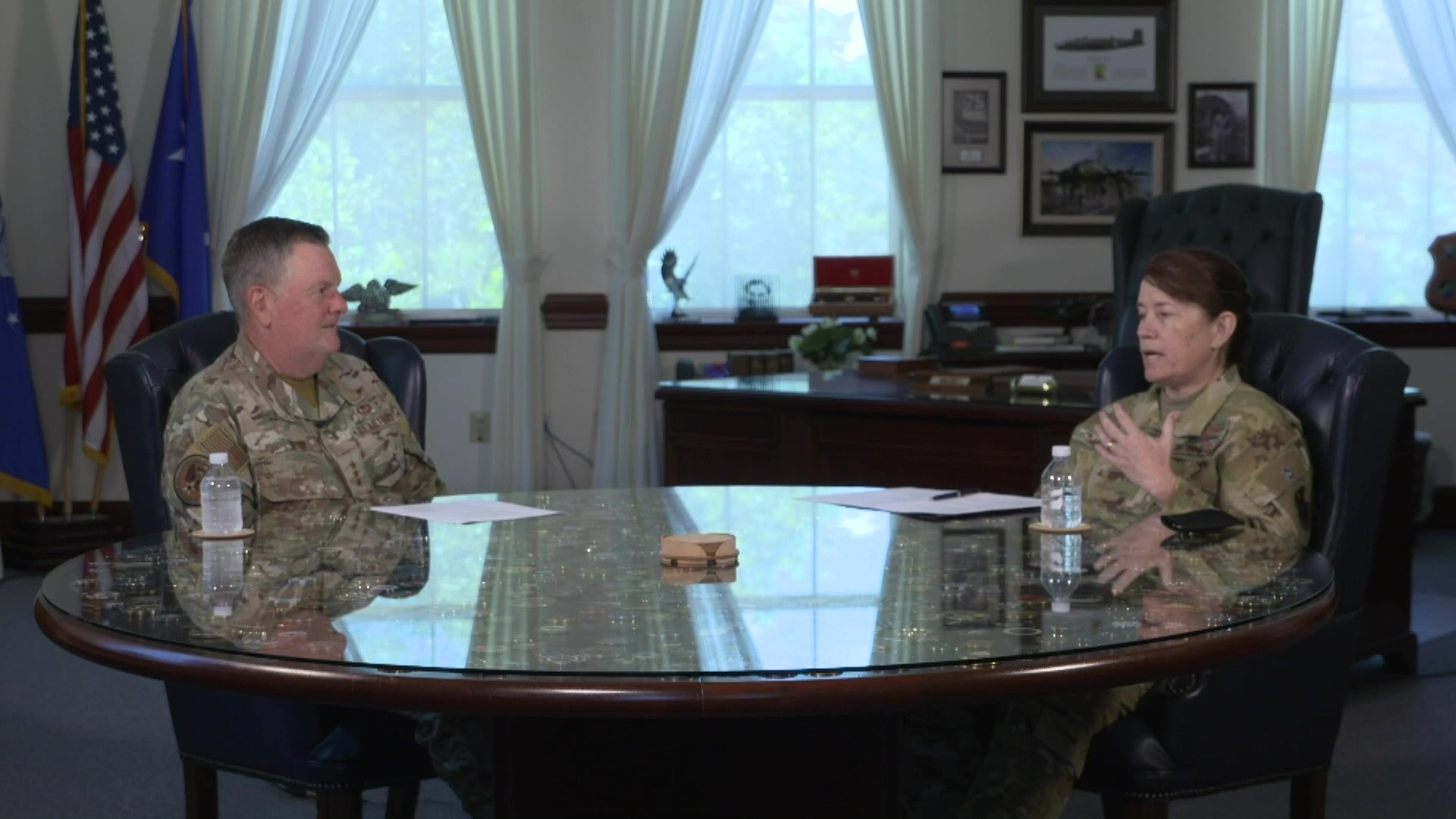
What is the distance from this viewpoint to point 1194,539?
7.96ft

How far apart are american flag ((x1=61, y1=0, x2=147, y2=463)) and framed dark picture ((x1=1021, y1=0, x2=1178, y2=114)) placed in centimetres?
406

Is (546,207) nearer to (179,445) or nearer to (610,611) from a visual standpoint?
(179,445)

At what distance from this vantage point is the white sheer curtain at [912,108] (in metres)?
7.13

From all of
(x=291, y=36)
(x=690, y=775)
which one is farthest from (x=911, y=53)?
(x=690, y=775)

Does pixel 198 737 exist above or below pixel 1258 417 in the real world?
below

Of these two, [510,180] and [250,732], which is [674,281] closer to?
[510,180]

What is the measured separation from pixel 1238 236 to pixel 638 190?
9.16 feet

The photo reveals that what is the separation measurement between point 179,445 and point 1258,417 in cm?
193

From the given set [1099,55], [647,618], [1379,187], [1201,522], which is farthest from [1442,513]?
[647,618]

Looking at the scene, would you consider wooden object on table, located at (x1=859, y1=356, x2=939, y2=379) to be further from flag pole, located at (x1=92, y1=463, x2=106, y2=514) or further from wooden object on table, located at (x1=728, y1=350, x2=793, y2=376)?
flag pole, located at (x1=92, y1=463, x2=106, y2=514)

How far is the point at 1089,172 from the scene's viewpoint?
7391mm

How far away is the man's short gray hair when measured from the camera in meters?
3.06

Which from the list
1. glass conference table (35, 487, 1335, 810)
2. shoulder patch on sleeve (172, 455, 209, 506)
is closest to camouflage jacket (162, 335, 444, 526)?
shoulder patch on sleeve (172, 455, 209, 506)

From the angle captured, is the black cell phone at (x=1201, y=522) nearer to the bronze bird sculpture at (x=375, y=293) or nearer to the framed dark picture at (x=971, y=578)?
the framed dark picture at (x=971, y=578)
